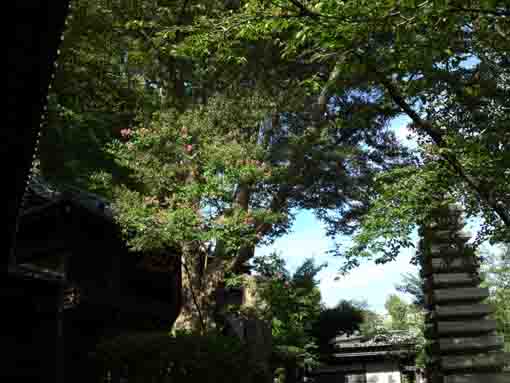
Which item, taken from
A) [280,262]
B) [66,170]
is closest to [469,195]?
[280,262]

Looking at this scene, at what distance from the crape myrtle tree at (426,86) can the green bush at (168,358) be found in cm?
399

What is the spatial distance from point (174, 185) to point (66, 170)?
794 centimetres

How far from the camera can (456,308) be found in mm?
11062

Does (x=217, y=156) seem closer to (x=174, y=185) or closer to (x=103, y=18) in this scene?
(x=174, y=185)

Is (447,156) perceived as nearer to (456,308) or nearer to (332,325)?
(456,308)

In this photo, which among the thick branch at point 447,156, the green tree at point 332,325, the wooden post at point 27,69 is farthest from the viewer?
the green tree at point 332,325

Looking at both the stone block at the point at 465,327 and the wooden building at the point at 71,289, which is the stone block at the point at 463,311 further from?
the wooden building at the point at 71,289

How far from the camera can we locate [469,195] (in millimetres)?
10906

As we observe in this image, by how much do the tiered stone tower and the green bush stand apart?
16.7 feet

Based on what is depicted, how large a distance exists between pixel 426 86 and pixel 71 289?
1060cm

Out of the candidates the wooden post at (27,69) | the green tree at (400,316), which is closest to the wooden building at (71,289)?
the wooden post at (27,69)

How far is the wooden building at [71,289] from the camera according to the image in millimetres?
13180

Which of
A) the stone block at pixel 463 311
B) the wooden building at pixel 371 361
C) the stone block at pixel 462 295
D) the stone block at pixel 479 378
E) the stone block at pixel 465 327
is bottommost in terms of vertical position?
the wooden building at pixel 371 361

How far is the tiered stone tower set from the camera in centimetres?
1049
